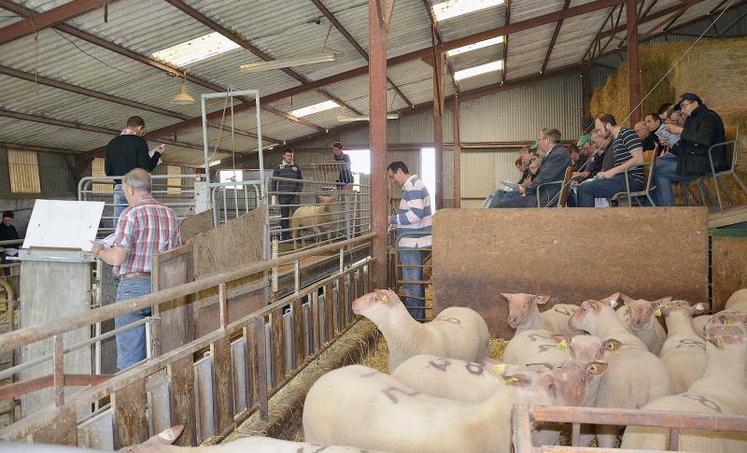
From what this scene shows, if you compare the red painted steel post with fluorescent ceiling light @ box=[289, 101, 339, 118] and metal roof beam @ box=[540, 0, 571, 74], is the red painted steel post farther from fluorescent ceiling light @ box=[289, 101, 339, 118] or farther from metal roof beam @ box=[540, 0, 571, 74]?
fluorescent ceiling light @ box=[289, 101, 339, 118]

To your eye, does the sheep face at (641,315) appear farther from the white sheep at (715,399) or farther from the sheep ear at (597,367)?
the sheep ear at (597,367)

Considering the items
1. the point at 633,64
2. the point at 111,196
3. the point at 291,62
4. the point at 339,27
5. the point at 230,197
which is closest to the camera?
the point at 230,197

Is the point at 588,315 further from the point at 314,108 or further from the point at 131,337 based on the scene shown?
the point at 314,108

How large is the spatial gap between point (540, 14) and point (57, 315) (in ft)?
42.8

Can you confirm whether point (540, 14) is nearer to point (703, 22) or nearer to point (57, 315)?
point (703, 22)

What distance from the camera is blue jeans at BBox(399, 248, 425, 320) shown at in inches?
248

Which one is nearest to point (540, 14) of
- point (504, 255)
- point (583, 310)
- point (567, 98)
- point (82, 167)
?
point (567, 98)

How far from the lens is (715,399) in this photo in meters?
2.75

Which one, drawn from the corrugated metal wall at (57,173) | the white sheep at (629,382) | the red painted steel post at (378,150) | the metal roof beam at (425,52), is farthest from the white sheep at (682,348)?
the corrugated metal wall at (57,173)

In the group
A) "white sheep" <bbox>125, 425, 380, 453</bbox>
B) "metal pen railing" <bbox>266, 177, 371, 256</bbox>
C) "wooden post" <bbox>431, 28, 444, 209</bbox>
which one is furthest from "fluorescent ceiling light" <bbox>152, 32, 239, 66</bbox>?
"white sheep" <bbox>125, 425, 380, 453</bbox>

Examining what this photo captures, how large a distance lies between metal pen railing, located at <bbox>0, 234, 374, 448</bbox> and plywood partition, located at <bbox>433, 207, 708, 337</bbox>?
1.51 meters

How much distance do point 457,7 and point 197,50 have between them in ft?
17.4

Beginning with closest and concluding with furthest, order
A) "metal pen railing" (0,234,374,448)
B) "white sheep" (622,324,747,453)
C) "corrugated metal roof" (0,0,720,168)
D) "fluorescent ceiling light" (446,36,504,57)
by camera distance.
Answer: "metal pen railing" (0,234,374,448) < "white sheep" (622,324,747,453) < "corrugated metal roof" (0,0,720,168) < "fluorescent ceiling light" (446,36,504,57)

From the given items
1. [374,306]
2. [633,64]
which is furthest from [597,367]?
[633,64]
